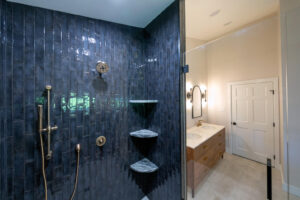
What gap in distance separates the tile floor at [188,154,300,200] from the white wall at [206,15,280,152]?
0.54 m

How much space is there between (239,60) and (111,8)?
5.33 ft

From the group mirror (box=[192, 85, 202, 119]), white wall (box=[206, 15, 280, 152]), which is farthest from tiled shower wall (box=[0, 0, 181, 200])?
white wall (box=[206, 15, 280, 152])

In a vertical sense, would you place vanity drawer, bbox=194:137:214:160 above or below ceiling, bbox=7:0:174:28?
below

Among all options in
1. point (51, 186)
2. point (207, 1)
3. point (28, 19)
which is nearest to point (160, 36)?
point (207, 1)

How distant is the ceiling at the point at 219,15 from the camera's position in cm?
121

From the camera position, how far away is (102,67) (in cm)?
122

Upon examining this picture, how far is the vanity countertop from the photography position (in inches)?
56.5

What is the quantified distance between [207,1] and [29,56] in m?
2.08

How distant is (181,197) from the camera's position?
104 cm

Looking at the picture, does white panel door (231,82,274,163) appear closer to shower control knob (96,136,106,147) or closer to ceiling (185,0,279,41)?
ceiling (185,0,279,41)

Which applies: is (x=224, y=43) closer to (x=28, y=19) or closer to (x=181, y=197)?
(x=181, y=197)

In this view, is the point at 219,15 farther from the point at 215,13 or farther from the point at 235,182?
the point at 235,182

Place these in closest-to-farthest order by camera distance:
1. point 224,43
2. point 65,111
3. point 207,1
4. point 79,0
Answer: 1. point 79,0
2. point 65,111
3. point 207,1
4. point 224,43

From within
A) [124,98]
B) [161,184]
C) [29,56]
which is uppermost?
[29,56]
